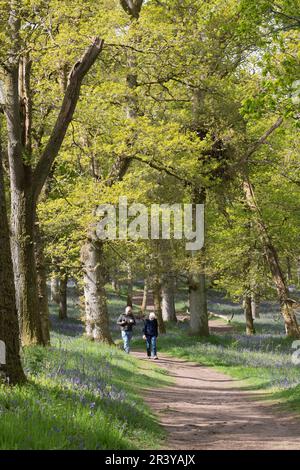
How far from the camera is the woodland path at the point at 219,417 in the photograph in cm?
779

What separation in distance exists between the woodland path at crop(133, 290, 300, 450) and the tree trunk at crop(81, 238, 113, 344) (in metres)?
5.11

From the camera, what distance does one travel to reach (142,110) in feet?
68.8

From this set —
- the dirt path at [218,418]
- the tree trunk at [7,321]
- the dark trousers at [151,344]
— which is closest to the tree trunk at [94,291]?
the dark trousers at [151,344]

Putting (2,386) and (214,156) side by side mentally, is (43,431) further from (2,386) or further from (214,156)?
(214,156)

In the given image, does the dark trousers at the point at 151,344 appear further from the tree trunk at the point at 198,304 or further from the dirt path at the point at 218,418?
the dirt path at the point at 218,418

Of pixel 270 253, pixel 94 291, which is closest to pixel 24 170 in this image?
pixel 94 291

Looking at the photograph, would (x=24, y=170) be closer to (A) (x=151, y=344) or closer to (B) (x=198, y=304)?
(A) (x=151, y=344)

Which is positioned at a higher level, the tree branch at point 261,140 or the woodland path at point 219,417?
the tree branch at point 261,140

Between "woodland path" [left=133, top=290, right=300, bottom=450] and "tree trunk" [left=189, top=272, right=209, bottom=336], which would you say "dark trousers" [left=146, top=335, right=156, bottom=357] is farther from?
"woodland path" [left=133, top=290, right=300, bottom=450]

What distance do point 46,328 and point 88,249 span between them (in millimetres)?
5100

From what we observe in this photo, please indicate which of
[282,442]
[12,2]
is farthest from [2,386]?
[12,2]

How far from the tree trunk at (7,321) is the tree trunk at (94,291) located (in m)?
12.6

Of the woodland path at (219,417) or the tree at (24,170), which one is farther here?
the tree at (24,170)

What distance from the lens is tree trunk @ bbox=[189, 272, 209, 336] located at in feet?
85.0
